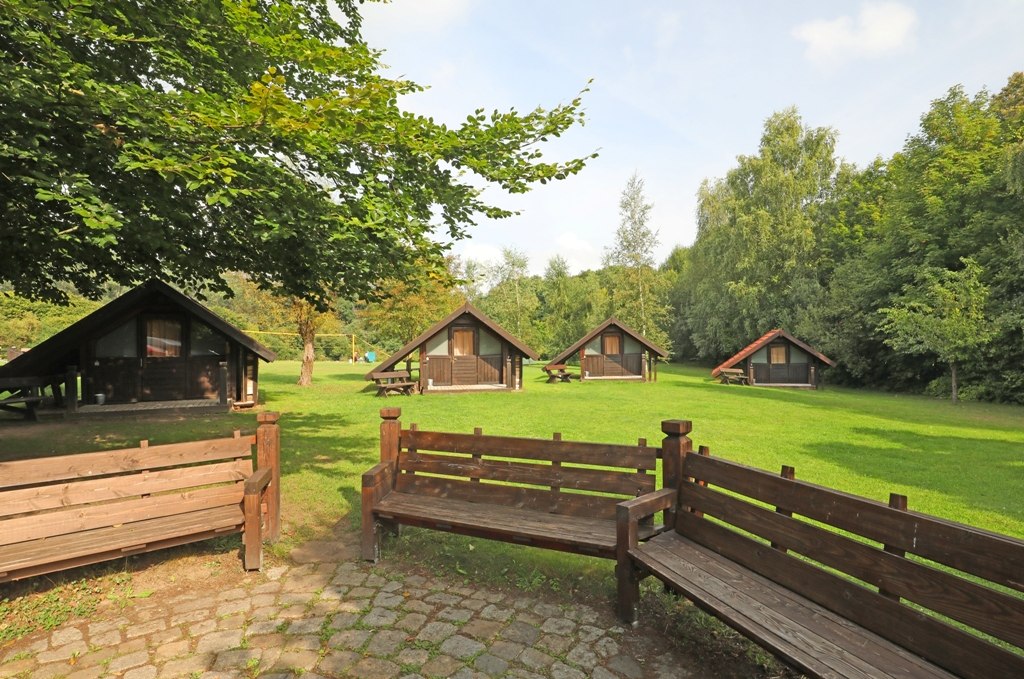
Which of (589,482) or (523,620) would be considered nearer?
(523,620)

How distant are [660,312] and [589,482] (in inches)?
1511

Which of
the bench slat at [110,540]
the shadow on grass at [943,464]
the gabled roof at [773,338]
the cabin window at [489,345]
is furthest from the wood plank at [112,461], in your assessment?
the gabled roof at [773,338]

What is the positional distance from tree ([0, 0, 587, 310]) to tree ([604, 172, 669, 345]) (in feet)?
115

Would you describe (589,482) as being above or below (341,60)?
below

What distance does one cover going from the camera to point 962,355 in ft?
68.5

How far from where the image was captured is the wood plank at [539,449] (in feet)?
13.9

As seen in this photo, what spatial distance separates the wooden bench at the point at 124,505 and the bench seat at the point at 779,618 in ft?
11.3

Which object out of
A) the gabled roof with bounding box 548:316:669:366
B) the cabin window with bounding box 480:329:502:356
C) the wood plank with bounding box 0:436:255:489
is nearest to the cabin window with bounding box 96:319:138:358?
the cabin window with bounding box 480:329:502:356

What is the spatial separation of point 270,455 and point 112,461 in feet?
3.96

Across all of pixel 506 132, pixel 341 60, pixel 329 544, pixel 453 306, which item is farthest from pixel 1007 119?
pixel 329 544

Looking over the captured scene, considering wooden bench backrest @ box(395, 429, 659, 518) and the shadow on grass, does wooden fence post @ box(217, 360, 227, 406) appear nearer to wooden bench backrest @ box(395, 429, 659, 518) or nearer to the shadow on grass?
wooden bench backrest @ box(395, 429, 659, 518)

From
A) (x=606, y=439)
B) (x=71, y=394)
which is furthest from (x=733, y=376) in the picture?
(x=71, y=394)

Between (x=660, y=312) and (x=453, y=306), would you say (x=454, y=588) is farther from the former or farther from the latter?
(x=660, y=312)

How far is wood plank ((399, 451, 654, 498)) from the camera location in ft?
14.0
